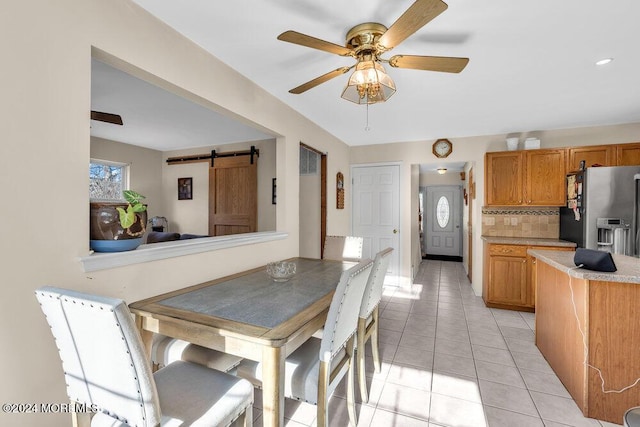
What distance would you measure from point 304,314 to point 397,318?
7.66 ft

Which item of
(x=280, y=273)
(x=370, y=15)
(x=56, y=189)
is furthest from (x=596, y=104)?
(x=56, y=189)

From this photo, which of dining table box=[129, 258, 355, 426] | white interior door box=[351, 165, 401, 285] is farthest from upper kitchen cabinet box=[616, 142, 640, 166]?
dining table box=[129, 258, 355, 426]

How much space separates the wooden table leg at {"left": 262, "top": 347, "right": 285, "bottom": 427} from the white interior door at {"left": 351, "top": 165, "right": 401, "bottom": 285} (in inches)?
150

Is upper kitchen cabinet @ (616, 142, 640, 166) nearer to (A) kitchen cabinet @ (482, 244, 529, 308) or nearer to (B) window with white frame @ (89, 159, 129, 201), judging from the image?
(A) kitchen cabinet @ (482, 244, 529, 308)

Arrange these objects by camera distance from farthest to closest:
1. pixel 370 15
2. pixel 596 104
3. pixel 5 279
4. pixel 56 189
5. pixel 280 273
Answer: pixel 596 104 → pixel 280 273 → pixel 370 15 → pixel 56 189 → pixel 5 279

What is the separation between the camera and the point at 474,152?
14.2ft

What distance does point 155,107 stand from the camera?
3236mm

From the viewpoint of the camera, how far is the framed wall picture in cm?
524

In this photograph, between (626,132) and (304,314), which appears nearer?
(304,314)

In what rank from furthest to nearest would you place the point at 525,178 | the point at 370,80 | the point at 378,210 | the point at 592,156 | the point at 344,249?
Result: the point at 378,210 < the point at 525,178 < the point at 592,156 < the point at 344,249 < the point at 370,80

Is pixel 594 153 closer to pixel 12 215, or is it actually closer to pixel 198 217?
pixel 12 215

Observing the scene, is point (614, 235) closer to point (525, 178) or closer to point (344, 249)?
point (525, 178)

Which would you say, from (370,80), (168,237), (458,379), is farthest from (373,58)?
(168,237)

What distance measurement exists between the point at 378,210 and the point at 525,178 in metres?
2.11
